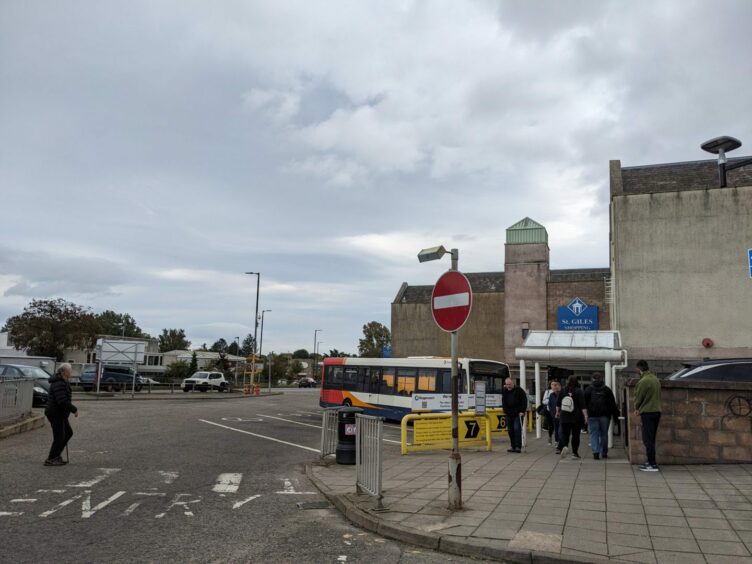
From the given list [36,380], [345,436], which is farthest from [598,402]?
[36,380]

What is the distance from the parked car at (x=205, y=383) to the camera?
1919 inches

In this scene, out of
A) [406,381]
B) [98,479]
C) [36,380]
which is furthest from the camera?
[406,381]

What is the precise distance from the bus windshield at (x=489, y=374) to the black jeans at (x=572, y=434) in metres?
8.63

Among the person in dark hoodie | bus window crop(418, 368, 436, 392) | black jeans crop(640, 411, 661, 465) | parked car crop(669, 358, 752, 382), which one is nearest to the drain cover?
the person in dark hoodie

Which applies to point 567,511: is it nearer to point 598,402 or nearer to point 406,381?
point 598,402

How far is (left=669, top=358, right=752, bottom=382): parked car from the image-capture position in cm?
1084

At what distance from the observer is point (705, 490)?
7.77 meters

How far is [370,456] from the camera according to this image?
24.6 ft

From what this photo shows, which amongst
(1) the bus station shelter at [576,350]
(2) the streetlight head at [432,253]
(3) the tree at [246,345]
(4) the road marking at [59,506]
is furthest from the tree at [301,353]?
(2) the streetlight head at [432,253]

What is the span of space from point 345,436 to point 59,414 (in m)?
5.21

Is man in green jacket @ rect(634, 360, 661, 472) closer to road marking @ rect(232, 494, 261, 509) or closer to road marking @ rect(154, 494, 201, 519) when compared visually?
road marking @ rect(232, 494, 261, 509)

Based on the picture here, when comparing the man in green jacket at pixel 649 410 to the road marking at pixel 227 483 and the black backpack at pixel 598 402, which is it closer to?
the black backpack at pixel 598 402

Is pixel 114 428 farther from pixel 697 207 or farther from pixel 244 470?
pixel 697 207

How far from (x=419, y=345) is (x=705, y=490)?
1992 inches
